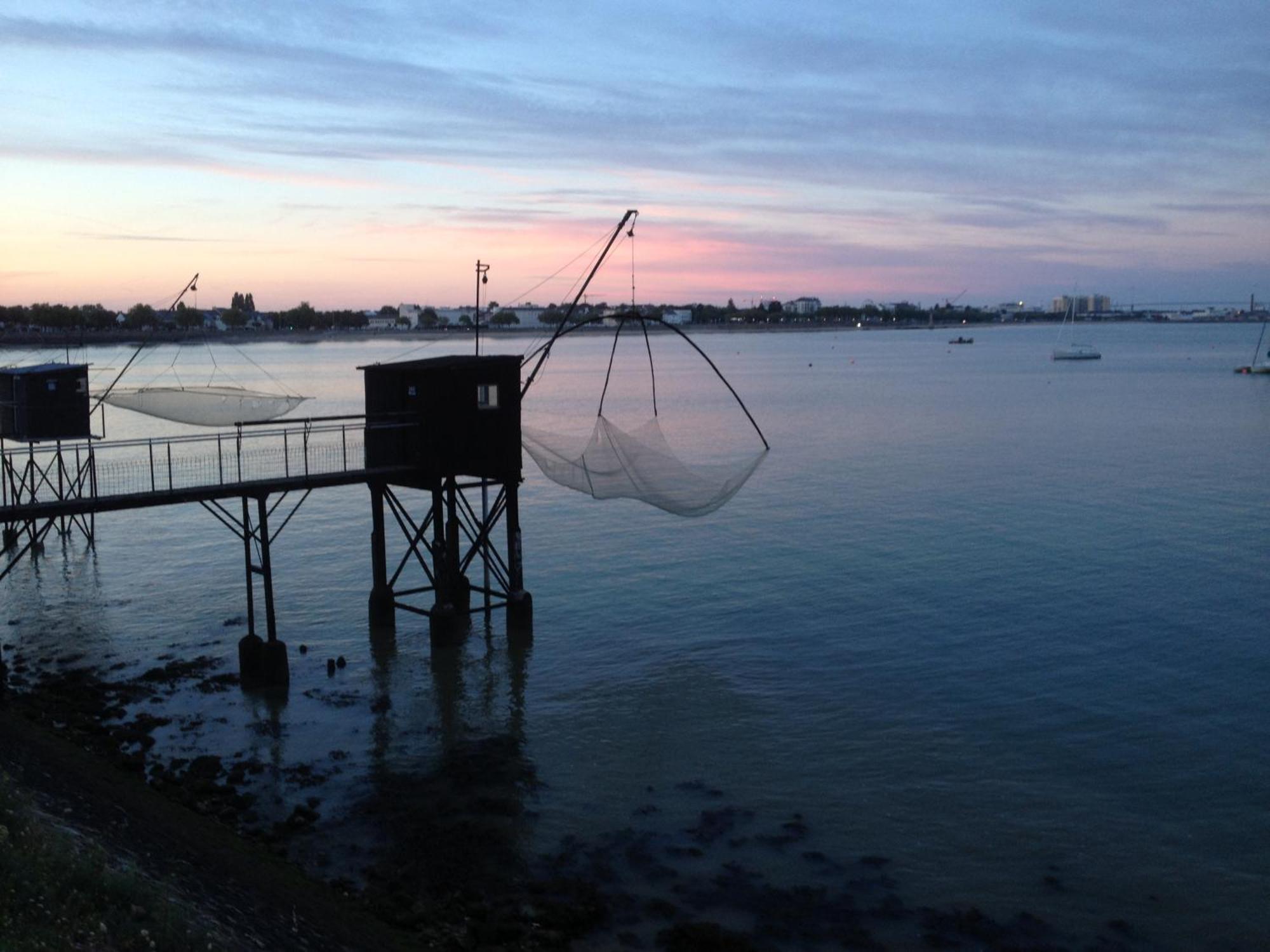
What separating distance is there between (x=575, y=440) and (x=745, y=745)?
29.3ft

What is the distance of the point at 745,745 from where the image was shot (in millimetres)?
19344

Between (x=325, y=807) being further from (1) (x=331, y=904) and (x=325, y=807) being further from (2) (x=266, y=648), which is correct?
(2) (x=266, y=648)

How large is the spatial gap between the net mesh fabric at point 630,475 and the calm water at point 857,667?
11.0 ft

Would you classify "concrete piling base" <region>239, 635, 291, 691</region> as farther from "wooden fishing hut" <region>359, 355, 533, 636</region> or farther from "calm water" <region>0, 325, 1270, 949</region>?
"wooden fishing hut" <region>359, 355, 533, 636</region>

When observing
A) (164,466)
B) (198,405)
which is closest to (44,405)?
(198,405)

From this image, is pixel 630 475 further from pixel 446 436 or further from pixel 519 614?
pixel 519 614

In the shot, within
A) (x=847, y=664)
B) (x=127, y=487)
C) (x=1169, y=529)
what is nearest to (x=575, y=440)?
(x=847, y=664)

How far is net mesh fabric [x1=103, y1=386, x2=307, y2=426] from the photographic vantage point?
3447cm

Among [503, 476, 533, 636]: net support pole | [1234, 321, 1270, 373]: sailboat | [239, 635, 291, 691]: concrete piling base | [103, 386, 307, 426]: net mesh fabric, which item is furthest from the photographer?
[1234, 321, 1270, 373]: sailboat

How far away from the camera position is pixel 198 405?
36.2m

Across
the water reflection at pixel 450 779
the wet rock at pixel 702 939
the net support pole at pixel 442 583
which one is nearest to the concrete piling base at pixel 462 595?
the net support pole at pixel 442 583

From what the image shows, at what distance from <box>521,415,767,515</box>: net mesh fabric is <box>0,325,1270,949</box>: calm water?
132 inches

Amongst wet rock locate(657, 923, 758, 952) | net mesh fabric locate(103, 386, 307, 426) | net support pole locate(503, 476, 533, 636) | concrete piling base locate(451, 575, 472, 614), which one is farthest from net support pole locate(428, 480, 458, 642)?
wet rock locate(657, 923, 758, 952)

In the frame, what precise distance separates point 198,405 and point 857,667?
23473 mm
